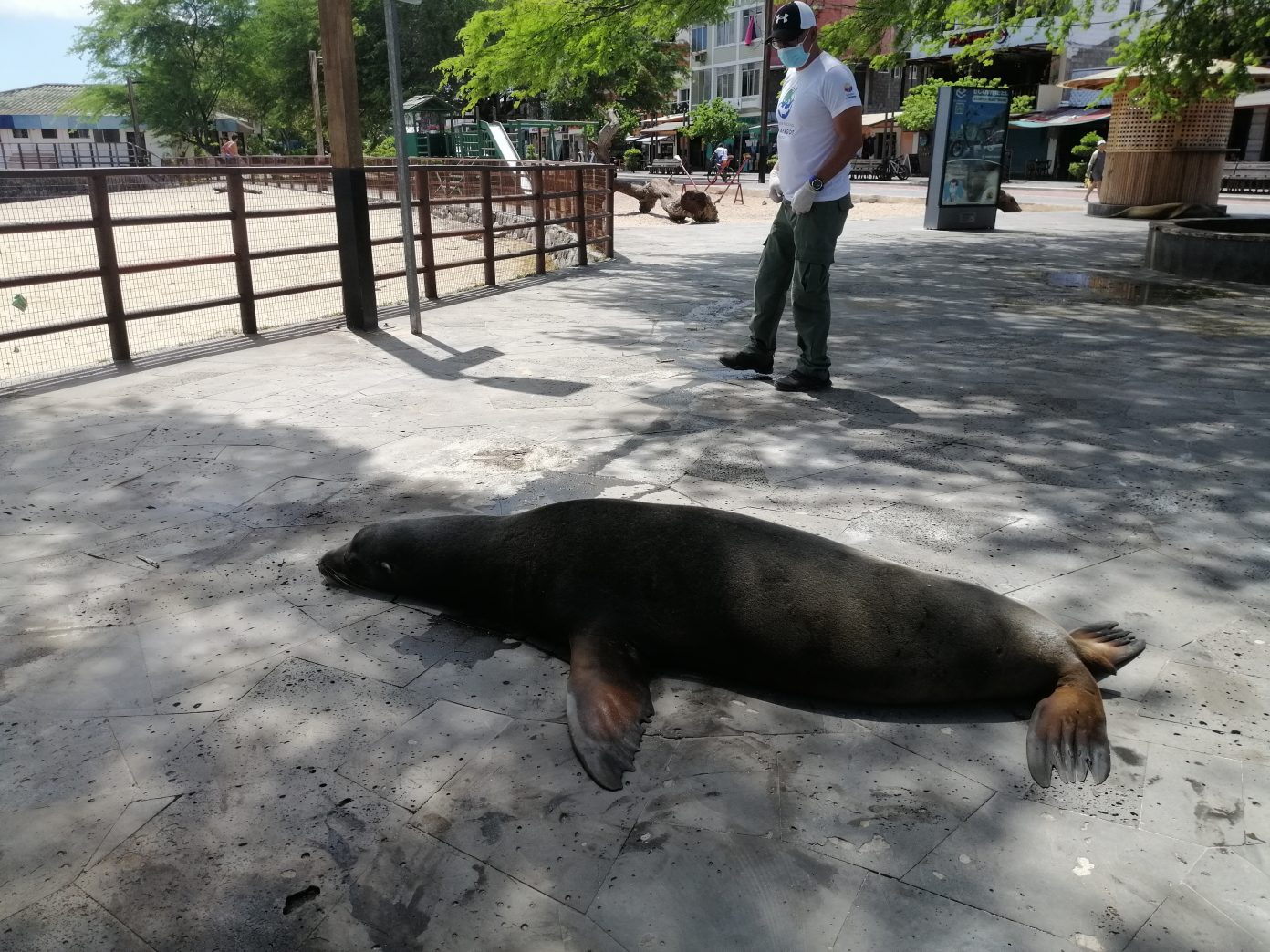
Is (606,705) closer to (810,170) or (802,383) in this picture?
(802,383)

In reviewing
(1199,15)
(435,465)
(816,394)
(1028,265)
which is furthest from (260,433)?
(1199,15)

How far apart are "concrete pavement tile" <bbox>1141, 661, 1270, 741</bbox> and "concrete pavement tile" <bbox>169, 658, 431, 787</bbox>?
6.58 ft

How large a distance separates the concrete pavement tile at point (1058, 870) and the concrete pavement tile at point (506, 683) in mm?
1063

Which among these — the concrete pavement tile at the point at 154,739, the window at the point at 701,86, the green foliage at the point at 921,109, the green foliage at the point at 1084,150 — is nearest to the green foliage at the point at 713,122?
the green foliage at the point at 921,109

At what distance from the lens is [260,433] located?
521cm

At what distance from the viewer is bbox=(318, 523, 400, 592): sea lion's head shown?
3.29 meters

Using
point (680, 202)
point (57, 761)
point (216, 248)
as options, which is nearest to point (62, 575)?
point (57, 761)

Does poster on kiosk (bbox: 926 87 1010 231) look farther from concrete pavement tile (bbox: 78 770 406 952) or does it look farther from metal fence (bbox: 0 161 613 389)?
concrete pavement tile (bbox: 78 770 406 952)

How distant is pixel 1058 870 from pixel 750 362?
15.2 feet

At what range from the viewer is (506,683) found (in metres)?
2.77

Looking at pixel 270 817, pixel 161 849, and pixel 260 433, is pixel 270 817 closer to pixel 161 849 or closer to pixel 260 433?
pixel 161 849

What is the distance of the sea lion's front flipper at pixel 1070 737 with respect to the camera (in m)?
2.34

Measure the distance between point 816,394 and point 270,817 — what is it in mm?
4323

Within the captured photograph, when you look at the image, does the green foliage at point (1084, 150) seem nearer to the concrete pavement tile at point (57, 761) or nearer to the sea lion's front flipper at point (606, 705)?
the sea lion's front flipper at point (606, 705)
